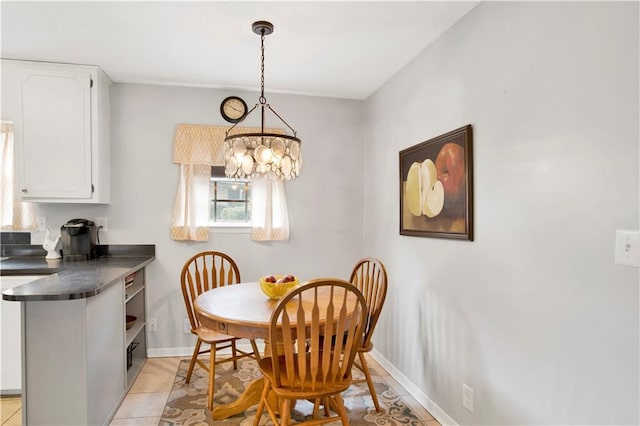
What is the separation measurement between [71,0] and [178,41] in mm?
620

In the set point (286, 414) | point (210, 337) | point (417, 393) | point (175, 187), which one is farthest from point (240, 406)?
point (175, 187)

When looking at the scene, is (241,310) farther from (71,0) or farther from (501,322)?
(71,0)

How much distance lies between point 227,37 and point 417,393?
2.72 m

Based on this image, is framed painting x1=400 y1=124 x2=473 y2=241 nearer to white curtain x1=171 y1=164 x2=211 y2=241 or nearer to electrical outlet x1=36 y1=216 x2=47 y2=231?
white curtain x1=171 y1=164 x2=211 y2=241

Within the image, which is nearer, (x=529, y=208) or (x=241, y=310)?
(x=529, y=208)

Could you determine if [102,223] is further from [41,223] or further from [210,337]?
[210,337]

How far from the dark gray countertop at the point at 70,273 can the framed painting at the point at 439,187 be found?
1.97 metres

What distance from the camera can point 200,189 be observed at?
135 inches

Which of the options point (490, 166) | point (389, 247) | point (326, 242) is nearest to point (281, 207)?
point (326, 242)

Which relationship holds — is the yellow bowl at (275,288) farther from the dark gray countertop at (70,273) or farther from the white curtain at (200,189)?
the white curtain at (200,189)

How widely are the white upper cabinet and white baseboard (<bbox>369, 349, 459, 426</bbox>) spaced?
2.70 metres

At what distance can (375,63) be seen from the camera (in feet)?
9.42

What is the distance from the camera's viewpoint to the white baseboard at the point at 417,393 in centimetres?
232

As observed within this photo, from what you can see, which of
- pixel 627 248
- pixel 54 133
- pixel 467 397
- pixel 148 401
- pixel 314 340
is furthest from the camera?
pixel 54 133
